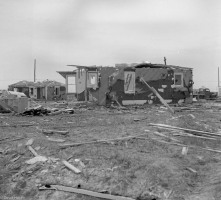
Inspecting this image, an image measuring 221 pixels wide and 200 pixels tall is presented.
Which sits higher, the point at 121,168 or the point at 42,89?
the point at 42,89

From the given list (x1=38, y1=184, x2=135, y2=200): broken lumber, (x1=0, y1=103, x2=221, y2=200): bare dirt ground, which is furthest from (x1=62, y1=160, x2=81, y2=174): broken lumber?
(x1=38, y1=184, x2=135, y2=200): broken lumber

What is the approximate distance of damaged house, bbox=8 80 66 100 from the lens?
44.7 meters

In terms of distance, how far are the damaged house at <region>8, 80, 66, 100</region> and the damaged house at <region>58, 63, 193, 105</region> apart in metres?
21.5

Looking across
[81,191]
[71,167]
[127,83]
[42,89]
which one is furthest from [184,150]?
[42,89]

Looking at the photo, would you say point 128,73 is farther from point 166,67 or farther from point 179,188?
point 179,188

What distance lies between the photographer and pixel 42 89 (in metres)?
45.5

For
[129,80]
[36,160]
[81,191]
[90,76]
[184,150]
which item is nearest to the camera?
[81,191]

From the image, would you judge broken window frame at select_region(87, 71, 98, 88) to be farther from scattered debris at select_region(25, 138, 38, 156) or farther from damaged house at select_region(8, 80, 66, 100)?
damaged house at select_region(8, 80, 66, 100)

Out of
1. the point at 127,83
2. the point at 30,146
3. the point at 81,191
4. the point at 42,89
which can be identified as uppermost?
the point at 127,83

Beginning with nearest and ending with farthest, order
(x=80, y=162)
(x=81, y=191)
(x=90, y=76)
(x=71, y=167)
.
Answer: (x=81, y=191) → (x=71, y=167) → (x=80, y=162) → (x=90, y=76)

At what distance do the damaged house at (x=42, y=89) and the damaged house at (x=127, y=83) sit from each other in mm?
21496

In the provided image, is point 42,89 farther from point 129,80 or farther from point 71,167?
point 71,167

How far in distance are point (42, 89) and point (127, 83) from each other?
85.0 ft

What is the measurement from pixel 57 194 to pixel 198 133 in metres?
4.95
